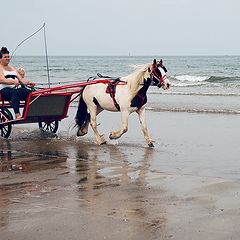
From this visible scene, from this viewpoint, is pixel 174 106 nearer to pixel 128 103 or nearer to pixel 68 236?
pixel 128 103

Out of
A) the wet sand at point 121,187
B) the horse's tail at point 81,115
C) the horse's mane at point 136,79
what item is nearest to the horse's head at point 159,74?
the horse's mane at point 136,79

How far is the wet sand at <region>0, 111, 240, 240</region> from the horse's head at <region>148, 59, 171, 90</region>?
1.13 meters

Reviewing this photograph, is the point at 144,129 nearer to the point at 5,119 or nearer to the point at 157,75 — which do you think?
the point at 157,75

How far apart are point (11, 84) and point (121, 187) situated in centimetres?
483

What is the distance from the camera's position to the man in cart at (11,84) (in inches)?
419

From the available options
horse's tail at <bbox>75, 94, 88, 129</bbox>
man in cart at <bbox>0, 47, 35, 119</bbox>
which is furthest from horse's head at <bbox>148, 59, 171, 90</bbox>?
man in cart at <bbox>0, 47, 35, 119</bbox>

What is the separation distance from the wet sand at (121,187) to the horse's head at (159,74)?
1.13 metres

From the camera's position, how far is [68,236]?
4.67 meters

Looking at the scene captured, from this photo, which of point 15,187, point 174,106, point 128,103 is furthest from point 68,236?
point 174,106

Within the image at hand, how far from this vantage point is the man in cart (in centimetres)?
1063

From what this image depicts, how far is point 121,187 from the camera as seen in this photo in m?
6.59

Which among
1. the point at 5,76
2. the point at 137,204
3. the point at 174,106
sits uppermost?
the point at 5,76

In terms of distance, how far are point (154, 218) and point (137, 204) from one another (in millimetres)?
573

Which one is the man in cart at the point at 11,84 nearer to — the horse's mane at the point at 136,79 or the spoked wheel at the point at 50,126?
the spoked wheel at the point at 50,126
